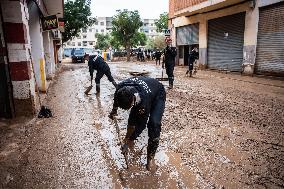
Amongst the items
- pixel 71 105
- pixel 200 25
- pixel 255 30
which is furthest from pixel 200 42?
pixel 71 105

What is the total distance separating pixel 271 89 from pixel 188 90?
10.6ft

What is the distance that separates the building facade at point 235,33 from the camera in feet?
43.9

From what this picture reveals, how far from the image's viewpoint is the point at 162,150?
4461 mm

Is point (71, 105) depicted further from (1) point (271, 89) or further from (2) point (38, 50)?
(1) point (271, 89)

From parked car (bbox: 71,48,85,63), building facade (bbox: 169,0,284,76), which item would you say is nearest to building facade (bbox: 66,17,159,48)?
parked car (bbox: 71,48,85,63)

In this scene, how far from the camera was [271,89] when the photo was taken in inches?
401

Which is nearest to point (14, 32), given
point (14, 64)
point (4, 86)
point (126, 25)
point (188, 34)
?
point (14, 64)

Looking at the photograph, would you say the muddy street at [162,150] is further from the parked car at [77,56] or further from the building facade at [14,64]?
the parked car at [77,56]

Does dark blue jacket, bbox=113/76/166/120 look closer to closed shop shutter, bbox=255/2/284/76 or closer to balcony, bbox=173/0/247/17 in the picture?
closed shop shutter, bbox=255/2/284/76

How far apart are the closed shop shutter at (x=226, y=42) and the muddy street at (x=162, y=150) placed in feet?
31.3

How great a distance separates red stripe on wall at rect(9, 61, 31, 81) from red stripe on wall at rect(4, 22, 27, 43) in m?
0.54

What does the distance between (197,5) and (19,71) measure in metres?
15.3

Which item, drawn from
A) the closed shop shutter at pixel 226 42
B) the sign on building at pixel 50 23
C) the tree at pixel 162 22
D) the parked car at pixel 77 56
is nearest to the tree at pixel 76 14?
the parked car at pixel 77 56

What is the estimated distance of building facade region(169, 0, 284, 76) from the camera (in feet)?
43.9
